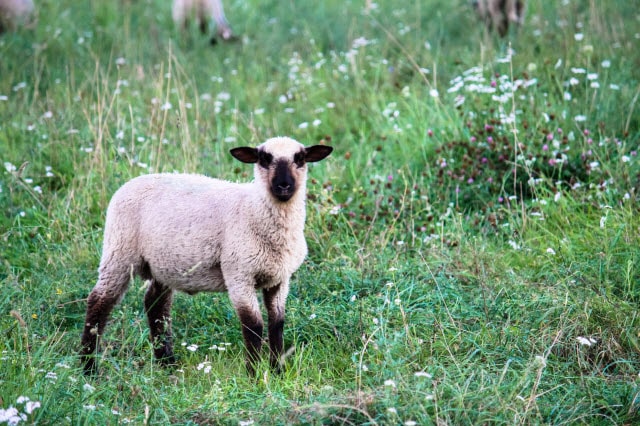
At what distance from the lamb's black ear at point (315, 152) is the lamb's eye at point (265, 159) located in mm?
221

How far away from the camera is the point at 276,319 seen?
15.8 ft

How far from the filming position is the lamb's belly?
15.9 feet

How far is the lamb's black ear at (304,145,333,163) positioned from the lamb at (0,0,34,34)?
7.39 m

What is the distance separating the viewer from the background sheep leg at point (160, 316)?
16.8ft

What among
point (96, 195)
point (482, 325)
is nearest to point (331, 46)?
point (96, 195)

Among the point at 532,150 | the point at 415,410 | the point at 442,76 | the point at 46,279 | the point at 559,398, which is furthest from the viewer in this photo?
the point at 442,76

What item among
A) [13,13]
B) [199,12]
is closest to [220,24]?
[199,12]

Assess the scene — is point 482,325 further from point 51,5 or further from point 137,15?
point 51,5

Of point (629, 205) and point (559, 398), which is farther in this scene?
point (629, 205)

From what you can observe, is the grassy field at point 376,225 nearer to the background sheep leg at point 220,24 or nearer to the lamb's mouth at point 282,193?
the background sheep leg at point 220,24

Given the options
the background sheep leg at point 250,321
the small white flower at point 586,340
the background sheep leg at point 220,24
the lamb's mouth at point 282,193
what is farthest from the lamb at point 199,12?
the small white flower at point 586,340

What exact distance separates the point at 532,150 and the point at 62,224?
12.6 ft

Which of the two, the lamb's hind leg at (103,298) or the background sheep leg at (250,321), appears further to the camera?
the lamb's hind leg at (103,298)

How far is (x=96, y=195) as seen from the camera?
21.6ft
